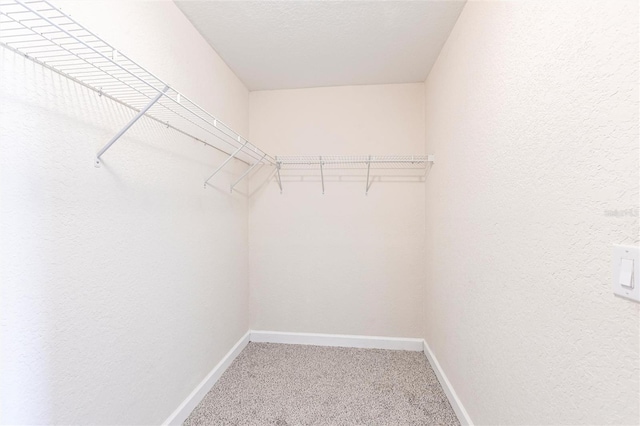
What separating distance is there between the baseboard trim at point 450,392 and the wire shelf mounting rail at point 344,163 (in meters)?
1.44

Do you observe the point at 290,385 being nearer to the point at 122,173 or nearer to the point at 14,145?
the point at 122,173

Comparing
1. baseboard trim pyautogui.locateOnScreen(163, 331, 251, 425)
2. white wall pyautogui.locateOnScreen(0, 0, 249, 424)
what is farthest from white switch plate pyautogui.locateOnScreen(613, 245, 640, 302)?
baseboard trim pyautogui.locateOnScreen(163, 331, 251, 425)

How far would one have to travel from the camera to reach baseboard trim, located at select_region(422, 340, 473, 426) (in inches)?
58.7

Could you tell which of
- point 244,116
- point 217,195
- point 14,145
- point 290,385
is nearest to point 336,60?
point 244,116

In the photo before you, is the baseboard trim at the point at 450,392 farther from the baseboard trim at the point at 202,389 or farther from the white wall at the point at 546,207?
the baseboard trim at the point at 202,389

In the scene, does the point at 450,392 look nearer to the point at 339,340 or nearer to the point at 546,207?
the point at 339,340

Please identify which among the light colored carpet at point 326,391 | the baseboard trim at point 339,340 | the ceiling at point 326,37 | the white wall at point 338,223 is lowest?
the light colored carpet at point 326,391

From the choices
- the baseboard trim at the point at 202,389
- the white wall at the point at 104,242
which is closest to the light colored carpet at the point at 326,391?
the baseboard trim at the point at 202,389

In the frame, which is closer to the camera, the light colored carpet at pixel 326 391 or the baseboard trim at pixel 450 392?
the baseboard trim at pixel 450 392

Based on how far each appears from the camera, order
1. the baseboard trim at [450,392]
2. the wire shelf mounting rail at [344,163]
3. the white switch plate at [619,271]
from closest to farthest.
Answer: the white switch plate at [619,271], the baseboard trim at [450,392], the wire shelf mounting rail at [344,163]

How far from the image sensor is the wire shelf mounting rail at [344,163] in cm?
227

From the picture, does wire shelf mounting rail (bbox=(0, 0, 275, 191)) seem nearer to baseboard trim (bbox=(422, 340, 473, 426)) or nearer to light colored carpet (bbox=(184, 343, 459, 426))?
light colored carpet (bbox=(184, 343, 459, 426))

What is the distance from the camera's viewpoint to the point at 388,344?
2381mm

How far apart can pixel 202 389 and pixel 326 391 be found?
810 millimetres
